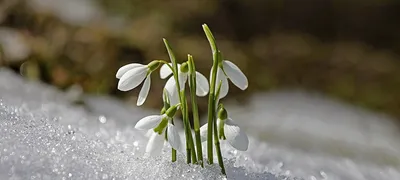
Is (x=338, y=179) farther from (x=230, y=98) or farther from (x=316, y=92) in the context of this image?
(x=316, y=92)

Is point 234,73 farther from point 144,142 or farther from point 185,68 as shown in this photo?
point 144,142

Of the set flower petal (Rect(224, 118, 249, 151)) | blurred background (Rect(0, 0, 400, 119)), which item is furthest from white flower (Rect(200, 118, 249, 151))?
blurred background (Rect(0, 0, 400, 119))

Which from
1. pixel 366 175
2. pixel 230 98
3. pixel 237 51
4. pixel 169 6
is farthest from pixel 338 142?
pixel 169 6

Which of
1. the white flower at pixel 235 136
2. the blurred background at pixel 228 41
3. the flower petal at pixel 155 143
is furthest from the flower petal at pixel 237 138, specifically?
the blurred background at pixel 228 41

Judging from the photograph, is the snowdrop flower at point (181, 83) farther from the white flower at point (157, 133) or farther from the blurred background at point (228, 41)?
the blurred background at point (228, 41)

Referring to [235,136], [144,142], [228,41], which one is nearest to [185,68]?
[235,136]

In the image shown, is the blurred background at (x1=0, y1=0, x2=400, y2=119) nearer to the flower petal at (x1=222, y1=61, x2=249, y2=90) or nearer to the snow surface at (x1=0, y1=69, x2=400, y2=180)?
the snow surface at (x1=0, y1=69, x2=400, y2=180)
